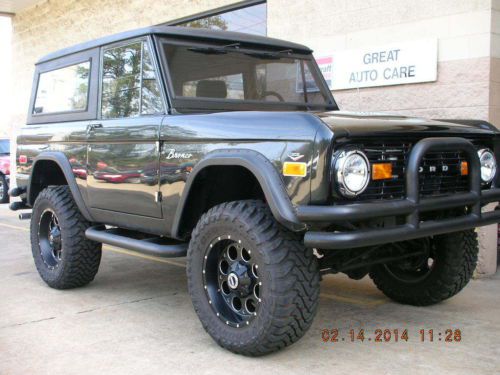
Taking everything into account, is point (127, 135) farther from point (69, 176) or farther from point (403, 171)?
point (403, 171)

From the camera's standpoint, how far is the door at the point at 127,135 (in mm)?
4078

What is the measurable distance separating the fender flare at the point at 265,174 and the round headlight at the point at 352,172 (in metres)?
0.29

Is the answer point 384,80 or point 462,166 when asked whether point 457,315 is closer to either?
point 462,166

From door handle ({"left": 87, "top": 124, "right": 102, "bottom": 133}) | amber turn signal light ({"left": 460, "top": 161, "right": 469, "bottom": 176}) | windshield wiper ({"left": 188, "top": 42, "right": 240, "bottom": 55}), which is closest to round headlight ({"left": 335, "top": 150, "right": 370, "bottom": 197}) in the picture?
amber turn signal light ({"left": 460, "top": 161, "right": 469, "bottom": 176})

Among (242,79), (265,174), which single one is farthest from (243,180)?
(242,79)

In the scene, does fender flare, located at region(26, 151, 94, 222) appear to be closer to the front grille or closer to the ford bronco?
the ford bronco

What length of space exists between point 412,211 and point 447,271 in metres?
1.32

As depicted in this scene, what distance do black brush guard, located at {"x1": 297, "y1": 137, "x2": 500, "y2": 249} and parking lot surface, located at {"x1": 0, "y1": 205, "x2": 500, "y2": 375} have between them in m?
0.78

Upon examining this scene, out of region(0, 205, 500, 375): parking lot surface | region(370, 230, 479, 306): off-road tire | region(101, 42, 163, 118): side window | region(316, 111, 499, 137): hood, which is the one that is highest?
region(101, 42, 163, 118): side window

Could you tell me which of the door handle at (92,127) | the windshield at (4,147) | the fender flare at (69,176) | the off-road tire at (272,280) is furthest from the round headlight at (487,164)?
the windshield at (4,147)

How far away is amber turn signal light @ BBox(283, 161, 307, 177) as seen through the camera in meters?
3.07

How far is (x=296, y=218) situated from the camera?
303 centimetres

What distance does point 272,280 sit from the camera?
3174mm

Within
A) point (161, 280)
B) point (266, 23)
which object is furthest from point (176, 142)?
point (266, 23)
